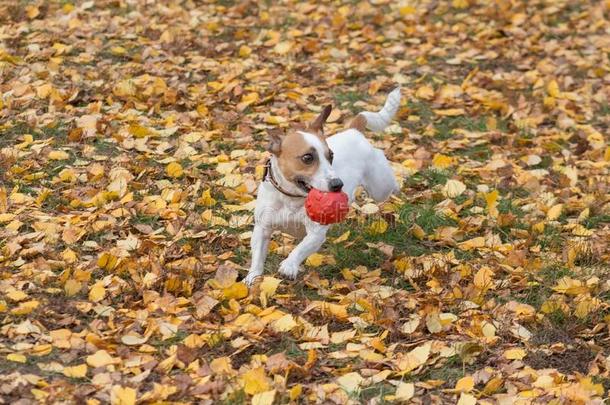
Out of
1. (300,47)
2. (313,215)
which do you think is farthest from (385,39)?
(313,215)

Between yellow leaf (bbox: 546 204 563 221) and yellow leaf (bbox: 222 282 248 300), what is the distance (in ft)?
7.82

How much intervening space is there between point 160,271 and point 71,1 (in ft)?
18.1

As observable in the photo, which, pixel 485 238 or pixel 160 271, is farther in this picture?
pixel 485 238

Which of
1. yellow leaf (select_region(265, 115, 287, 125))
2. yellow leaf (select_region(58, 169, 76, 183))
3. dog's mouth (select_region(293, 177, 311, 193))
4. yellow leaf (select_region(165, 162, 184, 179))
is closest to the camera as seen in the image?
dog's mouth (select_region(293, 177, 311, 193))

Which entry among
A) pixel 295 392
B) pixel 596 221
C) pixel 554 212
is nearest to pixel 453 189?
pixel 554 212

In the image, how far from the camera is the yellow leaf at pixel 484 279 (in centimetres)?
539

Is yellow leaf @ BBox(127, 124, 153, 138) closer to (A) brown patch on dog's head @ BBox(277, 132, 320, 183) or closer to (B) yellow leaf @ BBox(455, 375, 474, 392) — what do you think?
(A) brown patch on dog's head @ BBox(277, 132, 320, 183)

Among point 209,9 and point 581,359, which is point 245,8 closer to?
point 209,9

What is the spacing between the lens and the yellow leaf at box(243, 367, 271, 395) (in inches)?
163

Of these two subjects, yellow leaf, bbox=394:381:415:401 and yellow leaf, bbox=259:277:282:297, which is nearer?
yellow leaf, bbox=394:381:415:401

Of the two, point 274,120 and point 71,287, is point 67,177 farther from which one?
point 274,120

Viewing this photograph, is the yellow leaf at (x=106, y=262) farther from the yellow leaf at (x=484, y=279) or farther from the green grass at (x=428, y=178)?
the green grass at (x=428, y=178)

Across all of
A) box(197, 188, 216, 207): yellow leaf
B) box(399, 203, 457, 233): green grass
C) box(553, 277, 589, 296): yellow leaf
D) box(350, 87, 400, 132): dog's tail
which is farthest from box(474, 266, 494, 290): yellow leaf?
box(197, 188, 216, 207): yellow leaf

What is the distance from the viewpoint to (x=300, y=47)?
9.42 metres
